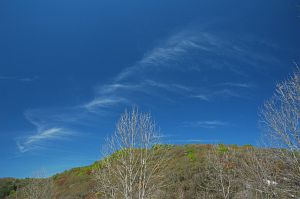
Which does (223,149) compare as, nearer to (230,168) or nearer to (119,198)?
(230,168)

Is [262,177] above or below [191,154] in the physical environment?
below

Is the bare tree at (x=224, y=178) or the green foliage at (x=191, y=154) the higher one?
the green foliage at (x=191, y=154)

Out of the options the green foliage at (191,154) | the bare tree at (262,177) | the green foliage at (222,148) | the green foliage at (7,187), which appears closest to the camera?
the bare tree at (262,177)

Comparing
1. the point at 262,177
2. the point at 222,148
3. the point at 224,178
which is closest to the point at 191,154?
the point at 222,148

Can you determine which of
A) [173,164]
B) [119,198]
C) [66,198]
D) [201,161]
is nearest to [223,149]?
[201,161]

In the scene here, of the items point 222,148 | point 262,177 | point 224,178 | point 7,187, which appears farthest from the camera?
point 7,187

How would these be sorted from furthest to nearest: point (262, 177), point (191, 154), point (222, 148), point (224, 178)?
point (191, 154)
point (222, 148)
point (224, 178)
point (262, 177)

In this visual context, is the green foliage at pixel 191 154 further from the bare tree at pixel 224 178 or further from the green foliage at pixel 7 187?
the green foliage at pixel 7 187

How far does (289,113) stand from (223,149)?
20368 mm

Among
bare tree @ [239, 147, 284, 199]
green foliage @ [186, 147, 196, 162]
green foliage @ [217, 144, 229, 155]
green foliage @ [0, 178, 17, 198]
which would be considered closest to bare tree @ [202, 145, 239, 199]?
bare tree @ [239, 147, 284, 199]

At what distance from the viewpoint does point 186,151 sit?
4156 centimetres

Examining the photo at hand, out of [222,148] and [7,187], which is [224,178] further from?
[7,187]

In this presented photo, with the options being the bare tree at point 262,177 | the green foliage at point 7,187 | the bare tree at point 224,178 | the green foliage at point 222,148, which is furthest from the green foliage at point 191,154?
the green foliage at point 7,187

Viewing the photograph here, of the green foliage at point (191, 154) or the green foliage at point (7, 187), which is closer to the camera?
the green foliage at point (191, 154)
